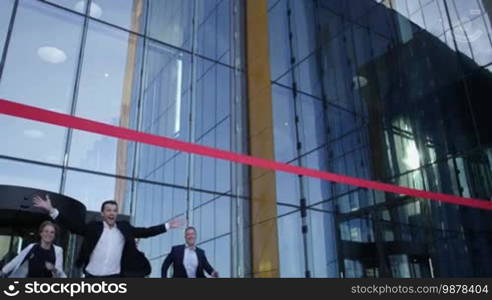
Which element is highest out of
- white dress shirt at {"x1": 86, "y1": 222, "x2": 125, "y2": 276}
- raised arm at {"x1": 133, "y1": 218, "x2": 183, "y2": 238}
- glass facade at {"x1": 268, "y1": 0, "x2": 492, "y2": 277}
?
glass facade at {"x1": 268, "y1": 0, "x2": 492, "y2": 277}

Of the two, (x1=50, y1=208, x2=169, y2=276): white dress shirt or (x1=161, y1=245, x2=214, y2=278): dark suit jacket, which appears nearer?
(x1=50, y1=208, x2=169, y2=276): white dress shirt

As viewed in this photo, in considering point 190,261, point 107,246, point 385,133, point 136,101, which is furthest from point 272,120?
point 107,246

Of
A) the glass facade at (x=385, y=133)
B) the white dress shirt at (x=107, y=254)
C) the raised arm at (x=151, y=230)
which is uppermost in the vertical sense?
the glass facade at (x=385, y=133)

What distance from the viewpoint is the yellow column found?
10.2m

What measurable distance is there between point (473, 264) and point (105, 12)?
11135 mm

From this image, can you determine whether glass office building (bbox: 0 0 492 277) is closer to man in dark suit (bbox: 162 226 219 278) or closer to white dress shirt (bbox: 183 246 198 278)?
man in dark suit (bbox: 162 226 219 278)

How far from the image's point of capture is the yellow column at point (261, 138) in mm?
10188

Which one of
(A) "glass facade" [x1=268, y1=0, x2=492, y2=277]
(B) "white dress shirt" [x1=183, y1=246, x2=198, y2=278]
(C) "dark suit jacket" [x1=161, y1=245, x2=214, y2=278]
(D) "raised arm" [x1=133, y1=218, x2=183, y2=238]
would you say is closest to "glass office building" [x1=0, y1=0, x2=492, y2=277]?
(A) "glass facade" [x1=268, y1=0, x2=492, y2=277]

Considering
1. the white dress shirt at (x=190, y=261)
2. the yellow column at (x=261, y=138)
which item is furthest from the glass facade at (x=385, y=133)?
the white dress shirt at (x=190, y=261)

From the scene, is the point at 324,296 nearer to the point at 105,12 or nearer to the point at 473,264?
the point at 473,264

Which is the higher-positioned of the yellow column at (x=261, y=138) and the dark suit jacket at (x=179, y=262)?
the yellow column at (x=261, y=138)

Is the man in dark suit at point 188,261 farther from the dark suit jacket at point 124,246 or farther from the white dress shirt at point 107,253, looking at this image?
the white dress shirt at point 107,253

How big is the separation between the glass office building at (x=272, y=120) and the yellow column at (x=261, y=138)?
2.1 inches

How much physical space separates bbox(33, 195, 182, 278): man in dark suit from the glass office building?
4792 millimetres
